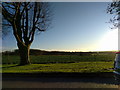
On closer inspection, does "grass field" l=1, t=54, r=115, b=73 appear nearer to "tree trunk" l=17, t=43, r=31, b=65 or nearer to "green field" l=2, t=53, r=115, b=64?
"green field" l=2, t=53, r=115, b=64

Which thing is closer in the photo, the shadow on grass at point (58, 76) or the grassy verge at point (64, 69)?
the shadow on grass at point (58, 76)

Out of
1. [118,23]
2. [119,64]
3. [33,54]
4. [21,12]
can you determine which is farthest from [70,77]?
[33,54]

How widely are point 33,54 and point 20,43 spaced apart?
707 inches

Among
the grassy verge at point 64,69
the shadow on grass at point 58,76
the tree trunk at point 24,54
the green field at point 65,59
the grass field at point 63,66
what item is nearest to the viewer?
the shadow on grass at point 58,76

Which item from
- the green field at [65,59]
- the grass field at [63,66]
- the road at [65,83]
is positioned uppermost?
the road at [65,83]

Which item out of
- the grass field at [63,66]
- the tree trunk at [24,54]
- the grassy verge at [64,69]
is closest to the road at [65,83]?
the grassy verge at [64,69]

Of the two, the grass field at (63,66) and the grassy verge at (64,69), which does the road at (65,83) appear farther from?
the grass field at (63,66)

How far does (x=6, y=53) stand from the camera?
27.3 metres

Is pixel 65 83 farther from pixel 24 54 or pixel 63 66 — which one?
pixel 24 54

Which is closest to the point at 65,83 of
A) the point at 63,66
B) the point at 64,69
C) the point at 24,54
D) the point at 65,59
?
the point at 64,69

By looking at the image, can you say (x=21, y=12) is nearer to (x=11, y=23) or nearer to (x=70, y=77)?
(x=11, y=23)

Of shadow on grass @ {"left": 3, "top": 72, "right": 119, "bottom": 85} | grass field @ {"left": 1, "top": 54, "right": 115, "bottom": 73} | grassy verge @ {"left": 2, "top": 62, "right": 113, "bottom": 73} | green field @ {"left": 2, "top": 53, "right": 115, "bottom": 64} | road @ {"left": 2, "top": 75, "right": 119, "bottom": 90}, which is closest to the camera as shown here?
road @ {"left": 2, "top": 75, "right": 119, "bottom": 90}

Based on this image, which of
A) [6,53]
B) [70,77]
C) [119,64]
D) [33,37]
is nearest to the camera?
[119,64]

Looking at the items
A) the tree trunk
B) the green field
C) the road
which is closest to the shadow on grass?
the road
